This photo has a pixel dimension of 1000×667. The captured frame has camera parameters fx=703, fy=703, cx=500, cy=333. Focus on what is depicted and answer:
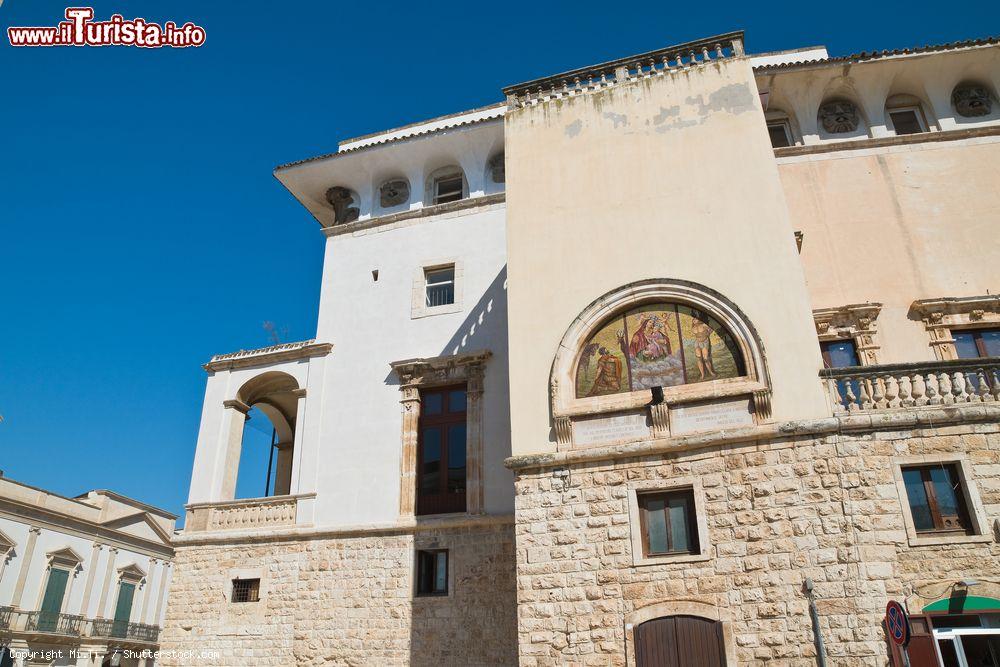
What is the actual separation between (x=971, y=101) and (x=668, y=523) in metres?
13.5

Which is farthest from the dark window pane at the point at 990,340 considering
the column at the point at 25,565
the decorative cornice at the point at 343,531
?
the column at the point at 25,565

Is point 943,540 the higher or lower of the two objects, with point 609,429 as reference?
lower

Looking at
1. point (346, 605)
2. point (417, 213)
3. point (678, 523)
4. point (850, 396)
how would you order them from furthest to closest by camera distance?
point (417, 213)
point (346, 605)
point (678, 523)
point (850, 396)

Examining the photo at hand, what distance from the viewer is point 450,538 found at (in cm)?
1495

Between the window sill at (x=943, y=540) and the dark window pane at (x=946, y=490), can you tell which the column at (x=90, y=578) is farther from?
the dark window pane at (x=946, y=490)

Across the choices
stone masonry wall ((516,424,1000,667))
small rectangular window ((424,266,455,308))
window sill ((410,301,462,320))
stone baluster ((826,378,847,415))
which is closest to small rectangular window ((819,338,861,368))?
stone baluster ((826,378,847,415))

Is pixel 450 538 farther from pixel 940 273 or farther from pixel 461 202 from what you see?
pixel 940 273

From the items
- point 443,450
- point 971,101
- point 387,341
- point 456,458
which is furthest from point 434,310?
point 971,101

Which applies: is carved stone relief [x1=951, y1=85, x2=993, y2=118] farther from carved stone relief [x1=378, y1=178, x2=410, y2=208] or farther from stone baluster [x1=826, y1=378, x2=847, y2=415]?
carved stone relief [x1=378, y1=178, x2=410, y2=208]

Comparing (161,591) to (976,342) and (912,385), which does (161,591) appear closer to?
(912,385)

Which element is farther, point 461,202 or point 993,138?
point 461,202

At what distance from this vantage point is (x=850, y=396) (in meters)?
10.7

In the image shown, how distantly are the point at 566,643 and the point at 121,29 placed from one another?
44.0 ft

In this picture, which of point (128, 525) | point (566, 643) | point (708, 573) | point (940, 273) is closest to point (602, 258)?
point (708, 573)
